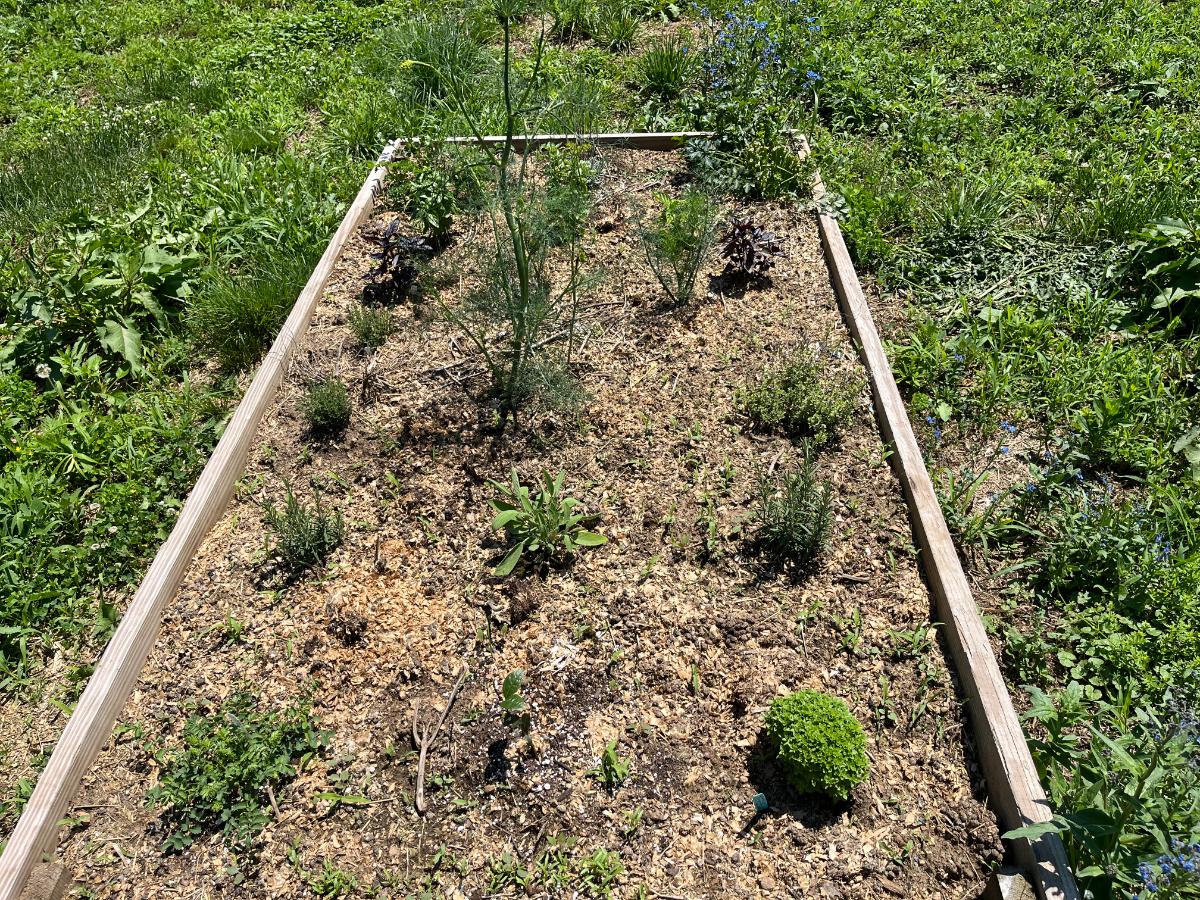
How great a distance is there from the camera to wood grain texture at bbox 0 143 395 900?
8.29 ft

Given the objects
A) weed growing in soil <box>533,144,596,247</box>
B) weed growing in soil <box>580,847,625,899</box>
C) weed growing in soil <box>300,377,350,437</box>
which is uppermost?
weed growing in soil <box>533,144,596,247</box>

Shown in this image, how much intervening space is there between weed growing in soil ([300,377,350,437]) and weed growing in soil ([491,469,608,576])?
88 centimetres

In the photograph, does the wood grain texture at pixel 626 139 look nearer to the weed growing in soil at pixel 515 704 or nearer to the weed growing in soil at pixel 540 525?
the weed growing in soil at pixel 540 525

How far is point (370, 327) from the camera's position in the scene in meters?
4.02

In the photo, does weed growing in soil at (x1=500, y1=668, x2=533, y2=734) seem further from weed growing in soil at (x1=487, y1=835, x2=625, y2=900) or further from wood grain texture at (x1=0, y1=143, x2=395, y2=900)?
wood grain texture at (x1=0, y1=143, x2=395, y2=900)

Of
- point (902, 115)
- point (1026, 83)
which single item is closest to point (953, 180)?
point (902, 115)

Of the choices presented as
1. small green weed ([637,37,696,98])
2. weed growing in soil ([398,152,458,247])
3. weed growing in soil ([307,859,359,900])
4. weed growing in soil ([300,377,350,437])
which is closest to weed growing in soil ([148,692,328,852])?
weed growing in soil ([307,859,359,900])

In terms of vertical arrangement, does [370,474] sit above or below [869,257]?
below

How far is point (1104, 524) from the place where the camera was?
3.12m

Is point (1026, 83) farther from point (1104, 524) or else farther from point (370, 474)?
point (370, 474)

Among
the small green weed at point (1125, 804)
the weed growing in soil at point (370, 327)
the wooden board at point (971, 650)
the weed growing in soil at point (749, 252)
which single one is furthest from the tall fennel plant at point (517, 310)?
the small green weed at point (1125, 804)

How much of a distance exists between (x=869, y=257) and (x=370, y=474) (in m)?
2.78

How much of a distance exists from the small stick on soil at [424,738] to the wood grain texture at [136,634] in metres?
1.04

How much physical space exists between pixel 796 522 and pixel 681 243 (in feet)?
5.18
